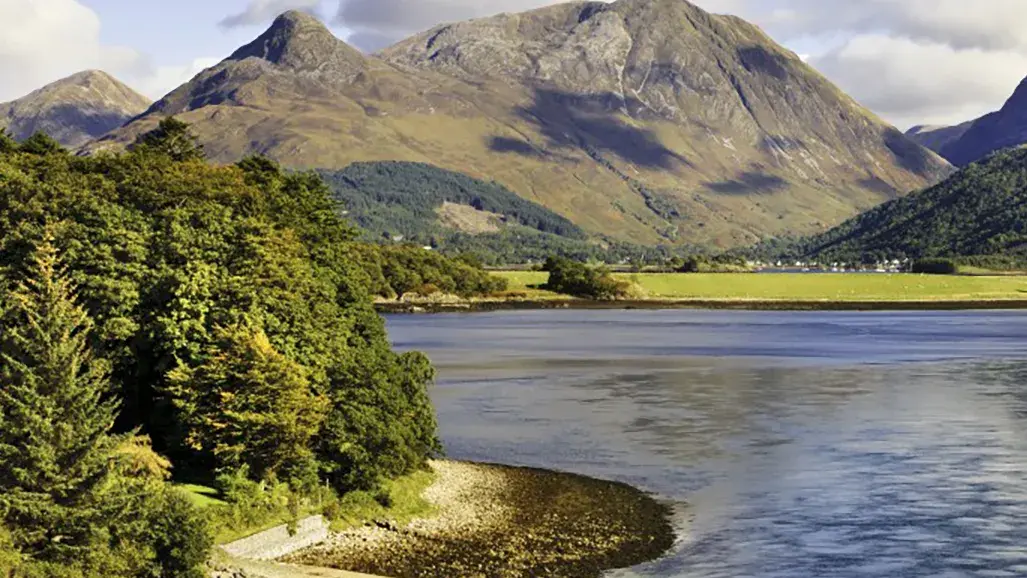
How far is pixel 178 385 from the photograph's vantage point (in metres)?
63.1

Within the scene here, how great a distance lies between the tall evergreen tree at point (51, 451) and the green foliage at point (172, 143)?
62528 millimetres

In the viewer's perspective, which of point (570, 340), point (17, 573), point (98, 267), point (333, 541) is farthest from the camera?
point (570, 340)

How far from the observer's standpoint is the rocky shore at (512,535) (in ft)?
171

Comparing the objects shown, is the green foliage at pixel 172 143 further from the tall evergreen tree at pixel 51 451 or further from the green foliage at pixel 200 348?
the tall evergreen tree at pixel 51 451

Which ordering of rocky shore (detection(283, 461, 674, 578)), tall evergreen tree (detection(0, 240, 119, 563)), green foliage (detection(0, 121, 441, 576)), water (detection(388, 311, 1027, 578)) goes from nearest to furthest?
tall evergreen tree (detection(0, 240, 119, 563))
green foliage (detection(0, 121, 441, 576))
rocky shore (detection(283, 461, 674, 578))
water (detection(388, 311, 1027, 578))

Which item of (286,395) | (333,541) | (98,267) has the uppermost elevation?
(98,267)

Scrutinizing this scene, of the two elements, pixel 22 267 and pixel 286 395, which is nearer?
pixel 286 395

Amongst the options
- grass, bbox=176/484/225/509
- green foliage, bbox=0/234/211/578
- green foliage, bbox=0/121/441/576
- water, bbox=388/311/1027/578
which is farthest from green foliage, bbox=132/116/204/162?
green foliage, bbox=0/234/211/578

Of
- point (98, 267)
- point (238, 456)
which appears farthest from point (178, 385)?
point (98, 267)

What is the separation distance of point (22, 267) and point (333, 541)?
94.5 feet

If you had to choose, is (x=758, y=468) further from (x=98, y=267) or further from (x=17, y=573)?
(x=17, y=573)

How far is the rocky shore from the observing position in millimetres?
52062

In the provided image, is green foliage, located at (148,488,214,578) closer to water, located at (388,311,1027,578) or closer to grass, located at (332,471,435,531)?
grass, located at (332,471,435,531)

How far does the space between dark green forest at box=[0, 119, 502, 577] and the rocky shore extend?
4134 mm
